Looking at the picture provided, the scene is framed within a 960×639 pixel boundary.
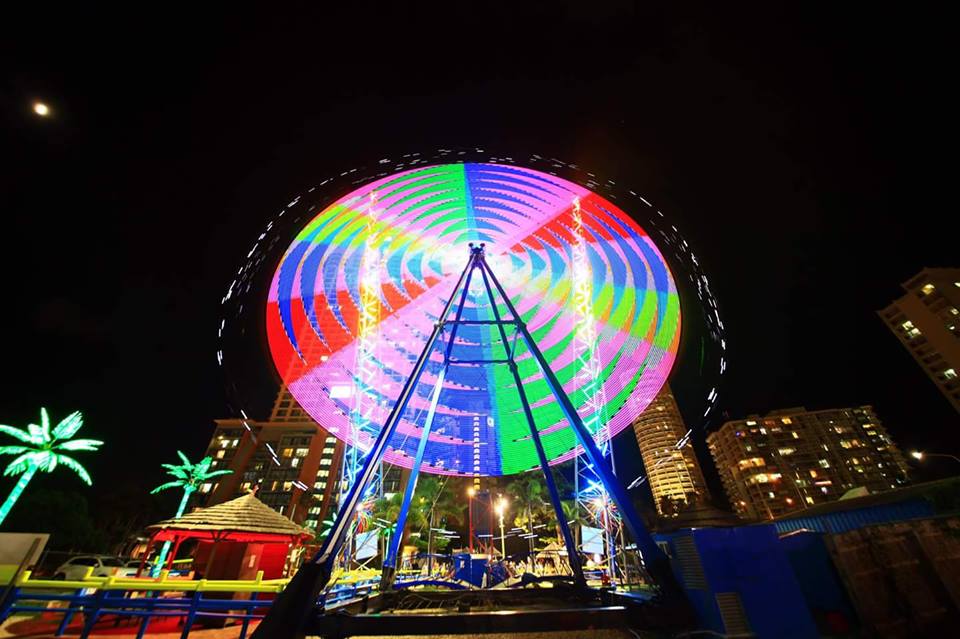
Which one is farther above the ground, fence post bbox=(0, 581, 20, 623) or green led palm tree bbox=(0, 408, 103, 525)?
green led palm tree bbox=(0, 408, 103, 525)

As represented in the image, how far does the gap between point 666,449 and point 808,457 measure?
50134mm

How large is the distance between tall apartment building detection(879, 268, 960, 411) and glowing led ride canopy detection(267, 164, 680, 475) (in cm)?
7302

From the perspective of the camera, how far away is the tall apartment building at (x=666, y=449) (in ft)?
472

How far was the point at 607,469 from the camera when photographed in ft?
19.7

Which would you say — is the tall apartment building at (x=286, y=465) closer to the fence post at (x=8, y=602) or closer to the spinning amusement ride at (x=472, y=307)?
the spinning amusement ride at (x=472, y=307)

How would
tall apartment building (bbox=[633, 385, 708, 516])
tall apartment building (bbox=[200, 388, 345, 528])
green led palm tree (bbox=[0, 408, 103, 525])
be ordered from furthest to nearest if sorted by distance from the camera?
1. tall apartment building (bbox=[633, 385, 708, 516])
2. tall apartment building (bbox=[200, 388, 345, 528])
3. green led palm tree (bbox=[0, 408, 103, 525])

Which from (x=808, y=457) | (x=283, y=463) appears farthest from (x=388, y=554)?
(x=808, y=457)

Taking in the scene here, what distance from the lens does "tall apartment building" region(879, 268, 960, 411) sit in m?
54.7

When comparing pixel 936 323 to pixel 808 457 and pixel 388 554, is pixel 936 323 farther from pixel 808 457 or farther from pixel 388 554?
pixel 388 554

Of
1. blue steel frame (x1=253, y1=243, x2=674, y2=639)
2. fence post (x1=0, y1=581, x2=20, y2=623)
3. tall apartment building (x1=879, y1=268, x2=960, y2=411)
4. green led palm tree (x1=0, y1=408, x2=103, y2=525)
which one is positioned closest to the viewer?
blue steel frame (x1=253, y1=243, x2=674, y2=639)

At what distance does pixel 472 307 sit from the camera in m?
19.6

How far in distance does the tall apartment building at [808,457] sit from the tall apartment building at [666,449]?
34018 mm

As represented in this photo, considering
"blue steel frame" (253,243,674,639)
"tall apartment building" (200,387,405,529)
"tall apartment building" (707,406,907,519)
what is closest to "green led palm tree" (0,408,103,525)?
"blue steel frame" (253,243,674,639)

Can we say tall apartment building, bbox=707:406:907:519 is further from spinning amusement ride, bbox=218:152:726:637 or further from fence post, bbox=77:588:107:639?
fence post, bbox=77:588:107:639
